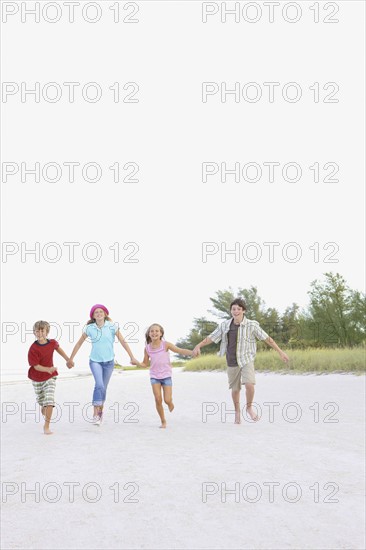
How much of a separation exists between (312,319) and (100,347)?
5.43 ft

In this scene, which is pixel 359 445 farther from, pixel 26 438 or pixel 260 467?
pixel 26 438

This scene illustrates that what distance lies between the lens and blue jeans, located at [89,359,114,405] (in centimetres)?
267

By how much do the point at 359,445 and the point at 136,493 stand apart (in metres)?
6.53

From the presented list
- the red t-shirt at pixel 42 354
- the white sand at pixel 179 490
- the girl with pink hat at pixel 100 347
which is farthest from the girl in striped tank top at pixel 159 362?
the white sand at pixel 179 490

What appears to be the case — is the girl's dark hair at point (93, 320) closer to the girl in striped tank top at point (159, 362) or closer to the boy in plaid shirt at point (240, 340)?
the girl in striped tank top at point (159, 362)

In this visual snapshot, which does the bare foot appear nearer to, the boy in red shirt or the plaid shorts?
the boy in red shirt

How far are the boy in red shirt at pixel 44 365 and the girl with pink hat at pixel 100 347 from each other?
118 mm

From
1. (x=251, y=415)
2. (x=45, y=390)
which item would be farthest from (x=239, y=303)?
(x=45, y=390)

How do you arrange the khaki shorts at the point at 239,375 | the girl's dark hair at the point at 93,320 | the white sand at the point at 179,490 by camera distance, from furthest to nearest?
the white sand at the point at 179,490 → the khaki shorts at the point at 239,375 → the girl's dark hair at the point at 93,320

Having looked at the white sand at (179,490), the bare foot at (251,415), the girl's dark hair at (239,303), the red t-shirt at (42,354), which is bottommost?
the white sand at (179,490)

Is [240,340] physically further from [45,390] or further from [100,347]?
[45,390]

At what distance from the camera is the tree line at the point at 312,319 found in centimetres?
344

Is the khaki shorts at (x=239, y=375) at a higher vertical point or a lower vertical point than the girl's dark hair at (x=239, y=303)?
lower

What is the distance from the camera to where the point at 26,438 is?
50.9 feet
